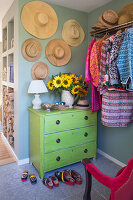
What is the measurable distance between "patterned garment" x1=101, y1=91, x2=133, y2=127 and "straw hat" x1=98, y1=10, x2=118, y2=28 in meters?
0.88

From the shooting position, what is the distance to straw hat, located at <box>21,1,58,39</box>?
95.3 inches

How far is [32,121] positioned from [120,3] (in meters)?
2.07

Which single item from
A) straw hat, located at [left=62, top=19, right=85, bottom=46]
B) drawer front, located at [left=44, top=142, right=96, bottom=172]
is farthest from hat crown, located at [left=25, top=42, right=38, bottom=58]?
drawer front, located at [left=44, top=142, right=96, bottom=172]

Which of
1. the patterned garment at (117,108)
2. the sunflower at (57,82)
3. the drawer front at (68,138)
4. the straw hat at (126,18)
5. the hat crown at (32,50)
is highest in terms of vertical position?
the straw hat at (126,18)

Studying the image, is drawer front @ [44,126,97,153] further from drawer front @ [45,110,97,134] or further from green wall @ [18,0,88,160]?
green wall @ [18,0,88,160]

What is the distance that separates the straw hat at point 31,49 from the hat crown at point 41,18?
0.89 ft

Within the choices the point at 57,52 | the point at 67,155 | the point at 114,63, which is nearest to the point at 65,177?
the point at 67,155

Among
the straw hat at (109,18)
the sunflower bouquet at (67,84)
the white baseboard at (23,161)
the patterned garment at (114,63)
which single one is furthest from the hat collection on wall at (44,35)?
the white baseboard at (23,161)

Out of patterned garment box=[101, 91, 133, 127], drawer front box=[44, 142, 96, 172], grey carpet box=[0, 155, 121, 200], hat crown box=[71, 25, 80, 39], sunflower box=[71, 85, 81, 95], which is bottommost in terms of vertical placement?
grey carpet box=[0, 155, 121, 200]

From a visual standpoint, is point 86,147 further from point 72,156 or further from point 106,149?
point 106,149

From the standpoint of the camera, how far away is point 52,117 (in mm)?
2195

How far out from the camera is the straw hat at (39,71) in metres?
2.56

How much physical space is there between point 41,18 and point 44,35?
0.24 meters

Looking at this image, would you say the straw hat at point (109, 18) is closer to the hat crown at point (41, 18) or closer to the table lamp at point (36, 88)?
the hat crown at point (41, 18)
